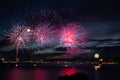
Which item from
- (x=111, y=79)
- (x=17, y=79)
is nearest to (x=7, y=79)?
(x=17, y=79)

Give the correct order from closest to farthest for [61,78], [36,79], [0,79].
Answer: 1. [61,78]
2. [0,79]
3. [36,79]

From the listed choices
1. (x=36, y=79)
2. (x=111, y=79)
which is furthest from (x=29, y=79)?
(x=111, y=79)

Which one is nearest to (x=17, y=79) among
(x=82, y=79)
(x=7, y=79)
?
(x=7, y=79)

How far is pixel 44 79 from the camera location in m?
140

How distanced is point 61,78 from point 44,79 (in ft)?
405

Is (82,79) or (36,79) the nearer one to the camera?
(82,79)

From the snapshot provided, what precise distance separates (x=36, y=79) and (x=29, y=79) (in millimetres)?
4957

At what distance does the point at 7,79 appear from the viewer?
130125 mm

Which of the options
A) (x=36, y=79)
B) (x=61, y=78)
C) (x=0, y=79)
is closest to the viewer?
(x=61, y=78)

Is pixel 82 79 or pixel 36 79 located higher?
pixel 82 79

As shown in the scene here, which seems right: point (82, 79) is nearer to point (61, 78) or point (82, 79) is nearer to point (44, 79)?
point (61, 78)

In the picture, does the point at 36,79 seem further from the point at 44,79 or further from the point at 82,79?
the point at 82,79

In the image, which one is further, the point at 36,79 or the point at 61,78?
the point at 36,79

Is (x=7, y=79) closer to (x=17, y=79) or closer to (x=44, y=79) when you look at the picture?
(x=17, y=79)
